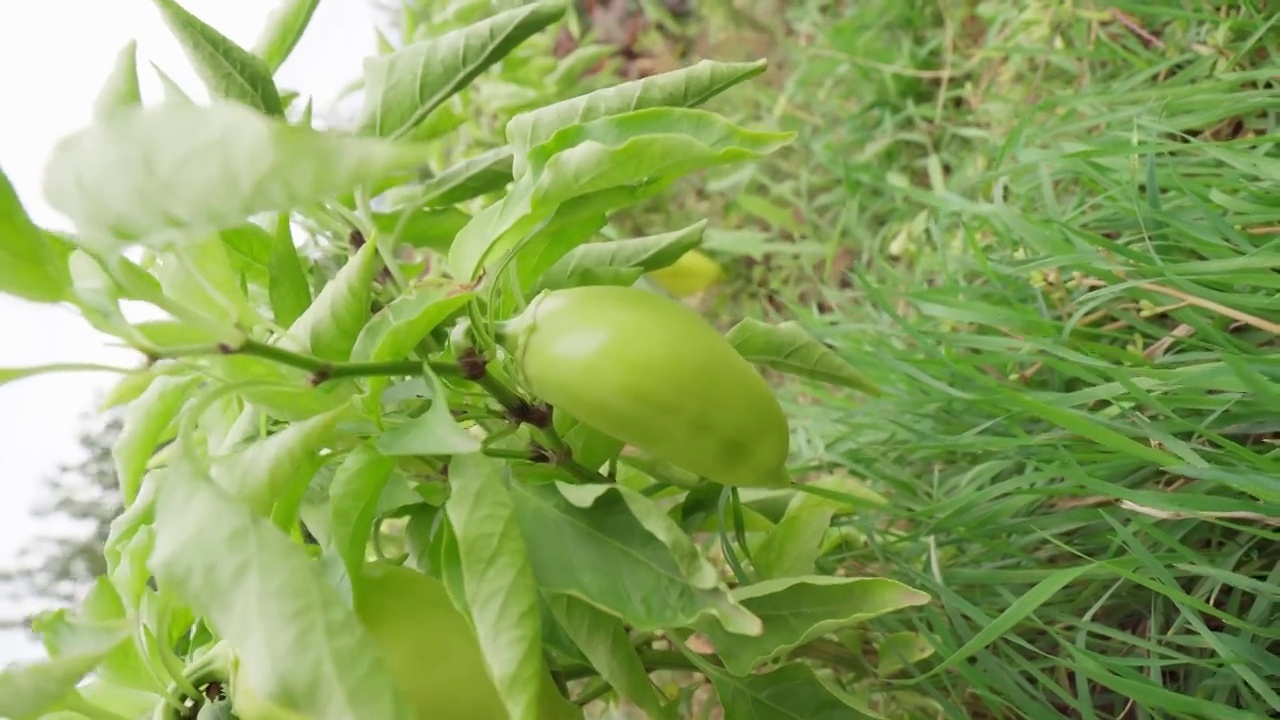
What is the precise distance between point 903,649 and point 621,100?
0.35 m

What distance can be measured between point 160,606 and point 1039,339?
47 centimetres

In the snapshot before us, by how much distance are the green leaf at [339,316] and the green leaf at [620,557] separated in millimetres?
96

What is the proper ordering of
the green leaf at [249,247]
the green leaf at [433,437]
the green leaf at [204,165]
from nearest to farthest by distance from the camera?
the green leaf at [204,165] → the green leaf at [433,437] → the green leaf at [249,247]

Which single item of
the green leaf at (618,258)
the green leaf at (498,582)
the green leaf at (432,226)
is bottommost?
the green leaf at (498,582)

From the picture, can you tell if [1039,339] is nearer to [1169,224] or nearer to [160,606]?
[1169,224]

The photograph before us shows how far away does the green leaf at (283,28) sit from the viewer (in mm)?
454

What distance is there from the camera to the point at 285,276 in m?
0.40

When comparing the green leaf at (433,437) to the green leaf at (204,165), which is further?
the green leaf at (433,437)

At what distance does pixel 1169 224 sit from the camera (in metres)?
0.50

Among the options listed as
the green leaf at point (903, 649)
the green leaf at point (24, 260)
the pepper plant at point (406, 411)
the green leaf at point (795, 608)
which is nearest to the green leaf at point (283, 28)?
the pepper plant at point (406, 411)

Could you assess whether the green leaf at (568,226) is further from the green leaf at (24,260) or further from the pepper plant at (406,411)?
the green leaf at (24,260)

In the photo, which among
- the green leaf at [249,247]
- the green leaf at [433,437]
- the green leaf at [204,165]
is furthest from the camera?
the green leaf at [249,247]

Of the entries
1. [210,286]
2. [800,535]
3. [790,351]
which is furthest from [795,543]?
[210,286]

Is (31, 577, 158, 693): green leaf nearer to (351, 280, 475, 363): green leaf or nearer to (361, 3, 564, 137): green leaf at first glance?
(351, 280, 475, 363): green leaf
